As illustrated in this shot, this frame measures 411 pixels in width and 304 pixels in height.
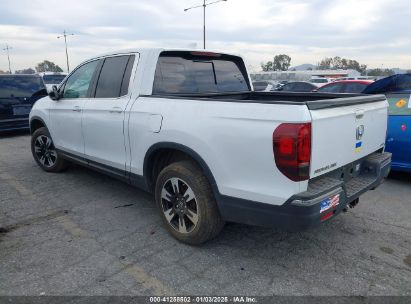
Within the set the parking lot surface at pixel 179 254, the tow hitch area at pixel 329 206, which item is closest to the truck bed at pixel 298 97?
the tow hitch area at pixel 329 206

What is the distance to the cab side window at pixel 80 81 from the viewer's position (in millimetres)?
4668

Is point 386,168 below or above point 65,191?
above

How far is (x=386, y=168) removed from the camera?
12.0 ft

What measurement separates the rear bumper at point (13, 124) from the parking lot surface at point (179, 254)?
17.6ft

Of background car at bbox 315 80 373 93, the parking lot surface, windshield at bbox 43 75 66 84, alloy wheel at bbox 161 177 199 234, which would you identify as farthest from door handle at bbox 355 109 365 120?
windshield at bbox 43 75 66 84

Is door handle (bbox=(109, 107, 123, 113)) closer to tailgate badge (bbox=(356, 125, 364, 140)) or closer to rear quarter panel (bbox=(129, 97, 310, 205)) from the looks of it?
rear quarter panel (bbox=(129, 97, 310, 205))

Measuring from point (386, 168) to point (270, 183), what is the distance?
171 centimetres

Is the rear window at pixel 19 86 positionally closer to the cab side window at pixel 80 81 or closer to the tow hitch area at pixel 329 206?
the cab side window at pixel 80 81

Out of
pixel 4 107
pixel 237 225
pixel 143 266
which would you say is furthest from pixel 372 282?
pixel 4 107

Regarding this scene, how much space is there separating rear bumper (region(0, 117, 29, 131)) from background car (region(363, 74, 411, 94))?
27.6ft

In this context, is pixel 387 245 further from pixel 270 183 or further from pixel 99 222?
pixel 99 222

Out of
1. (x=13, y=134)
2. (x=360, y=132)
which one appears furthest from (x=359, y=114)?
(x=13, y=134)

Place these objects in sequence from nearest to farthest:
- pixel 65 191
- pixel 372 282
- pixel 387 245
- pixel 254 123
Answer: pixel 254 123 < pixel 372 282 < pixel 387 245 < pixel 65 191

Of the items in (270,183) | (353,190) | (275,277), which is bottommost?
(275,277)
